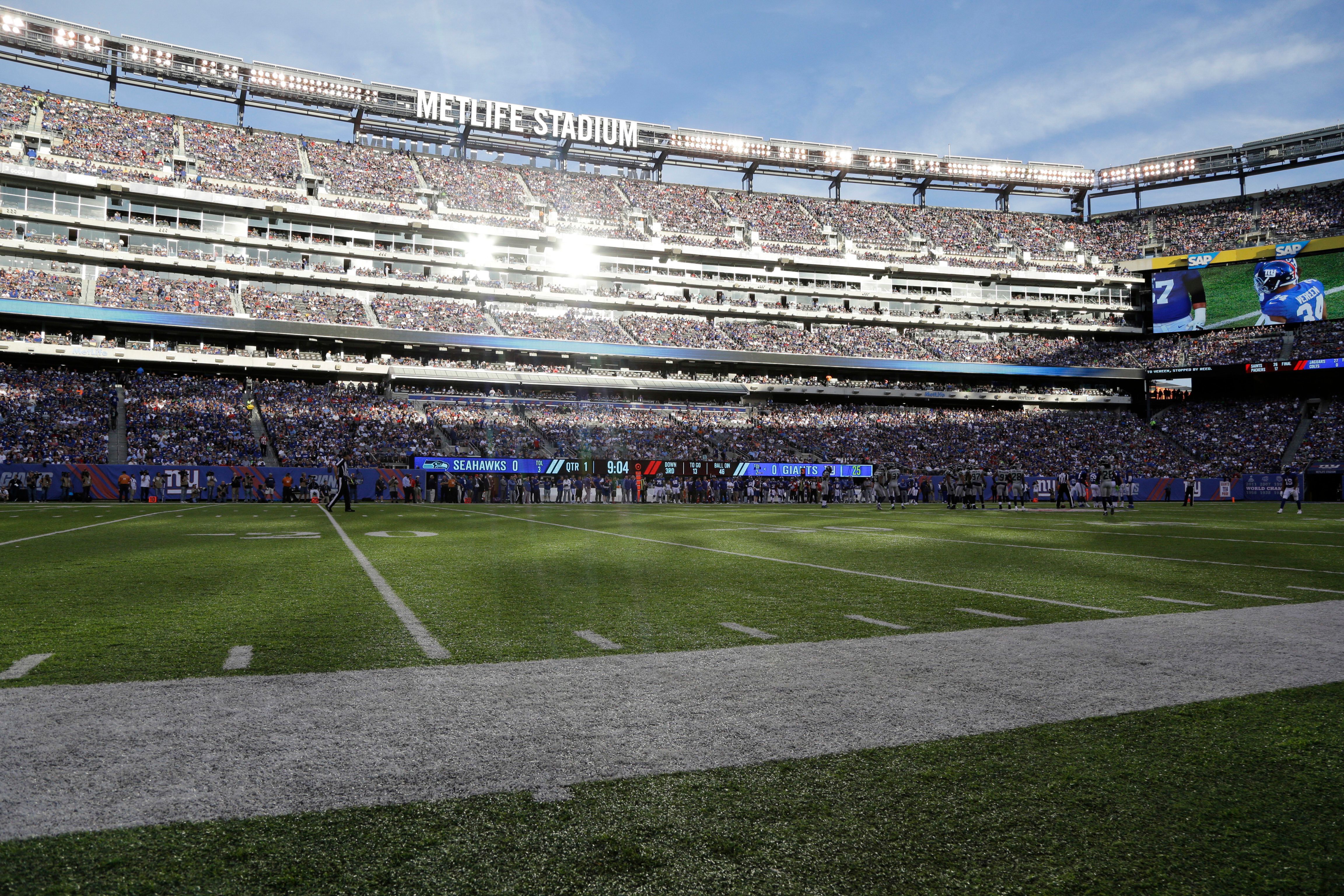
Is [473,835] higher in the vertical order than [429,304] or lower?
lower

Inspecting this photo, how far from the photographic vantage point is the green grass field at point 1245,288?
186ft

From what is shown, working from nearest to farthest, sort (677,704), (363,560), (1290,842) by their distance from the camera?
(1290,842), (677,704), (363,560)

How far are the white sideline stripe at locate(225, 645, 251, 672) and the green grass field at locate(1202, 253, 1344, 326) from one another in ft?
234

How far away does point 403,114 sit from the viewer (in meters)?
60.9

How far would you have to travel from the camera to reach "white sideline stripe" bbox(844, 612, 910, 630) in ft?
19.4

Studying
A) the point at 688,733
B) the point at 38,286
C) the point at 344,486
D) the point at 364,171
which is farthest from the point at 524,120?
the point at 688,733

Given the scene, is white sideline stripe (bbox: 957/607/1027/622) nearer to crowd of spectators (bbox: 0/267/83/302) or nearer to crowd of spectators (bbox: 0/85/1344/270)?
crowd of spectators (bbox: 0/267/83/302)

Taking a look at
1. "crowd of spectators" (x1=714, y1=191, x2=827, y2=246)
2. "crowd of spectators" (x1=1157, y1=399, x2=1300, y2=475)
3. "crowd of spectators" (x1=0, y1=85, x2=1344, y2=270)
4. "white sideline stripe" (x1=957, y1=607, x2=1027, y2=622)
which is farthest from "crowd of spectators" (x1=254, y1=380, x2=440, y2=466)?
"crowd of spectators" (x1=1157, y1=399, x2=1300, y2=475)

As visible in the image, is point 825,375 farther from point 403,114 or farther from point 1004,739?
point 1004,739

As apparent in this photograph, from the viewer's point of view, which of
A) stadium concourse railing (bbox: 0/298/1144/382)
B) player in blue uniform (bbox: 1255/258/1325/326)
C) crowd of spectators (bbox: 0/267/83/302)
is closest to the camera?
crowd of spectators (bbox: 0/267/83/302)

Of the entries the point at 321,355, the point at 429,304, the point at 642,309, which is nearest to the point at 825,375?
the point at 642,309

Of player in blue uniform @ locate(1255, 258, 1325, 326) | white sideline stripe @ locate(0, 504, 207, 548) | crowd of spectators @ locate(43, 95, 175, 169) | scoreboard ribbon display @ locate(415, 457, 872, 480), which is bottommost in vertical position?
white sideline stripe @ locate(0, 504, 207, 548)

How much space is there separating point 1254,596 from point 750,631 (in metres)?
5.49

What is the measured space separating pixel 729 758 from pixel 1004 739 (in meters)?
1.15
